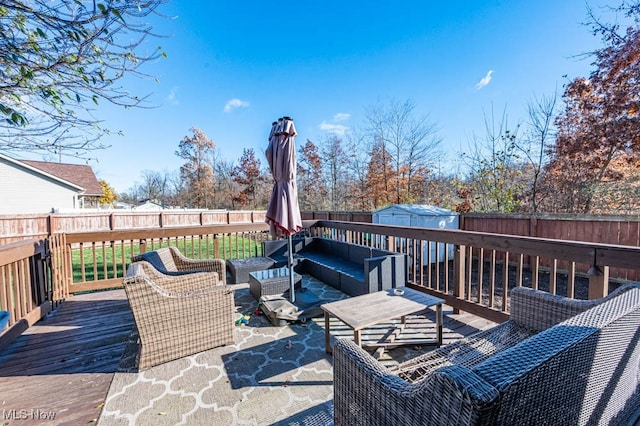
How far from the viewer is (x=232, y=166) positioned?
23.3 metres

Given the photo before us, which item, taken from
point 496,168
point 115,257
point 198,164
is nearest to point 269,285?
point 115,257

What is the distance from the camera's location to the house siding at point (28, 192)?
14.4 meters

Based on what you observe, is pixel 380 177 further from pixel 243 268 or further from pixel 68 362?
pixel 68 362

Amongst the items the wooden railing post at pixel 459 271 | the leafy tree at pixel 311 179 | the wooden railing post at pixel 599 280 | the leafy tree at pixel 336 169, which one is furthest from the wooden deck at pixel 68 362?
the leafy tree at pixel 311 179

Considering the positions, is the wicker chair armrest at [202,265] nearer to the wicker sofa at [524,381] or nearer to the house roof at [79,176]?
the wicker sofa at [524,381]

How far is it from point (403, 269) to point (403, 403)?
9.84ft

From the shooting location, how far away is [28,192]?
15.2m

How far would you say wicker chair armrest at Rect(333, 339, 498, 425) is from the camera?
72cm

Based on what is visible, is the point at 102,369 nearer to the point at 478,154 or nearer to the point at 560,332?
the point at 560,332

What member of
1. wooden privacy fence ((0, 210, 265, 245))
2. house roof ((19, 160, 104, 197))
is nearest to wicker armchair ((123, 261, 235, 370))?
wooden privacy fence ((0, 210, 265, 245))

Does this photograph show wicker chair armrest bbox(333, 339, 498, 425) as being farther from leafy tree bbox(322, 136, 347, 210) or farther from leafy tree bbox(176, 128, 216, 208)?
leafy tree bbox(176, 128, 216, 208)

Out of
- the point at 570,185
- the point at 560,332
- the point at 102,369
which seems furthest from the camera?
the point at 570,185

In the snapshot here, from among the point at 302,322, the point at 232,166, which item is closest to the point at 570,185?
the point at 302,322

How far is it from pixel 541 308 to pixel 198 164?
25.3m
